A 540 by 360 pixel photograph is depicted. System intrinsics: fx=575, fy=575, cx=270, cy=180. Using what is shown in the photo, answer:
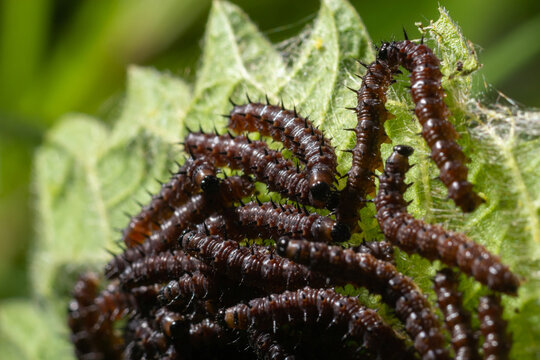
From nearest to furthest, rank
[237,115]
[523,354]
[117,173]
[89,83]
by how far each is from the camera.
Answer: [523,354] < [237,115] < [117,173] < [89,83]

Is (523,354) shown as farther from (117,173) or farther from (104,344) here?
(117,173)

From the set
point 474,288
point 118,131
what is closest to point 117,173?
point 118,131

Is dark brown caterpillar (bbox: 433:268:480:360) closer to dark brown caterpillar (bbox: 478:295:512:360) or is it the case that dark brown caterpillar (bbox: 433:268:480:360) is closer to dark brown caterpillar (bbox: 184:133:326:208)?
dark brown caterpillar (bbox: 478:295:512:360)

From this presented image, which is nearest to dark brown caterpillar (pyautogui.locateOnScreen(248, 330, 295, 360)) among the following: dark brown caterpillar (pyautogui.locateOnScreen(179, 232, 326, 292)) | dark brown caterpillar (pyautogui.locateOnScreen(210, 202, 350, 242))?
dark brown caterpillar (pyautogui.locateOnScreen(179, 232, 326, 292))

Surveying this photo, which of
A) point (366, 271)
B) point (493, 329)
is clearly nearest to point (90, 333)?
point (366, 271)

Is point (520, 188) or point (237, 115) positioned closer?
point (520, 188)

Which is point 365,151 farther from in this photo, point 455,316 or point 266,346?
point 266,346

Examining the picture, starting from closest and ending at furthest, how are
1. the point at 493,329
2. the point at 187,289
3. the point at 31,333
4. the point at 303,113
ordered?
the point at 493,329 < the point at 187,289 < the point at 303,113 < the point at 31,333
